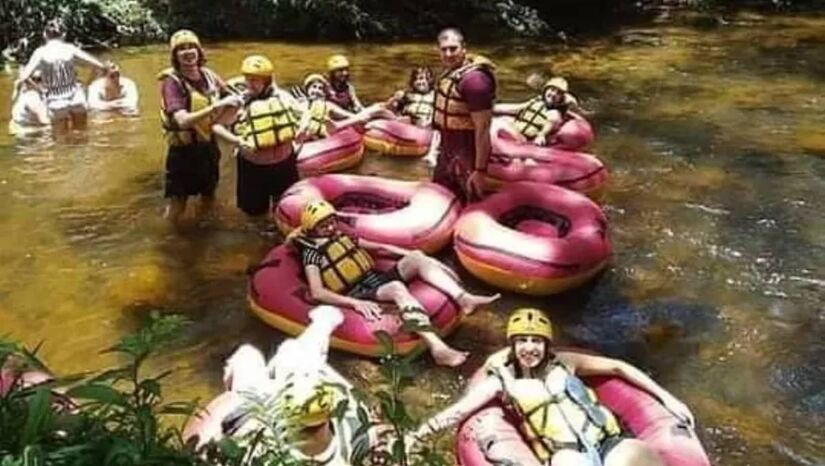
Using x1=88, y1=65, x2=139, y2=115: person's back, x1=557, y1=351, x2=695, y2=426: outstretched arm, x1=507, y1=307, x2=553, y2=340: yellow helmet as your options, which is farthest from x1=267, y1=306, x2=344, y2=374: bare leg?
x1=88, y1=65, x2=139, y2=115: person's back

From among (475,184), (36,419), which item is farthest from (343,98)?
(36,419)

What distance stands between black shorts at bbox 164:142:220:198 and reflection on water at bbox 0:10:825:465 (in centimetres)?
29

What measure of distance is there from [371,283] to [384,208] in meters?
1.39

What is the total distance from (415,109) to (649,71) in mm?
4548

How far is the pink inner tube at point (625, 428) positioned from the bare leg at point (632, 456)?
0.08 m

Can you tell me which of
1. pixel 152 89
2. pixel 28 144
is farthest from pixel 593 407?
pixel 152 89

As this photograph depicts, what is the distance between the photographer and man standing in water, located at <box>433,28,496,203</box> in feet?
21.4

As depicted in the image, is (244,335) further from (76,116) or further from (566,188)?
(76,116)

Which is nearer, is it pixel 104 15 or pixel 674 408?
pixel 674 408

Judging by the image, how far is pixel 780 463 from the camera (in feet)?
15.4

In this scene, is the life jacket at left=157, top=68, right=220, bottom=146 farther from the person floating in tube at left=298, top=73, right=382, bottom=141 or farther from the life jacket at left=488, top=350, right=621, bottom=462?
the life jacket at left=488, top=350, right=621, bottom=462

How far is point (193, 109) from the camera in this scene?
6.59 metres

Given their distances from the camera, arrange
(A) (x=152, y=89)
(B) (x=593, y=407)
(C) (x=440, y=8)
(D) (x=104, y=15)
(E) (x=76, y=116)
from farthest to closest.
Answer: (C) (x=440, y=8) < (D) (x=104, y=15) < (A) (x=152, y=89) < (E) (x=76, y=116) < (B) (x=593, y=407)

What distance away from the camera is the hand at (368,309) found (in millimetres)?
5371
